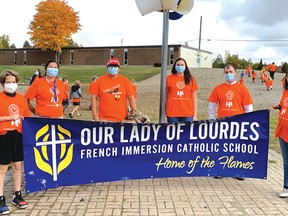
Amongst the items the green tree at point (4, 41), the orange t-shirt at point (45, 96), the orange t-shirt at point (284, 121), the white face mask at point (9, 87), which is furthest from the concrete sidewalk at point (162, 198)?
the green tree at point (4, 41)

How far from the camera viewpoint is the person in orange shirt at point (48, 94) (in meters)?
5.12

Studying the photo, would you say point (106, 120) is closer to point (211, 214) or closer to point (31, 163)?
point (31, 163)

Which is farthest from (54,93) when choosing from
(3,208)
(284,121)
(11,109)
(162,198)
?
(284,121)

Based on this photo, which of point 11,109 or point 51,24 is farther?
point 51,24

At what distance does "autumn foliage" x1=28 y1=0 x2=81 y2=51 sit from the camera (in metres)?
53.2

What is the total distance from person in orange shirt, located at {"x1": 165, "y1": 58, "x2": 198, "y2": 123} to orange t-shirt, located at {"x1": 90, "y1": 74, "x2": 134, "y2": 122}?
804 mm

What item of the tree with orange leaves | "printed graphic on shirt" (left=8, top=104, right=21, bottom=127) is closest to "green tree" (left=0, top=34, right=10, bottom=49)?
the tree with orange leaves

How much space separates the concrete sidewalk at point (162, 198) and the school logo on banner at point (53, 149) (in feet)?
1.56

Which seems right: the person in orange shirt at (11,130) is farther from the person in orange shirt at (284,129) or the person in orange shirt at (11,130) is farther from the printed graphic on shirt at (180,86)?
the person in orange shirt at (284,129)

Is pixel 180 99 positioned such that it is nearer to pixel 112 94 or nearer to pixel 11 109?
pixel 112 94

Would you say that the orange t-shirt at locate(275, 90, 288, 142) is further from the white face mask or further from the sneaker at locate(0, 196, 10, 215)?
the sneaker at locate(0, 196, 10, 215)

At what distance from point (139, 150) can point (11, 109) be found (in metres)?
1.89

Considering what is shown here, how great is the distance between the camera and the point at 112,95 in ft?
17.4

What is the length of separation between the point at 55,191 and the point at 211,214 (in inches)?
89.9
